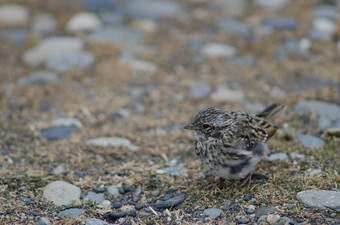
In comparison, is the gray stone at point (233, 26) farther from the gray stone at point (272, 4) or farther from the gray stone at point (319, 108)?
the gray stone at point (319, 108)

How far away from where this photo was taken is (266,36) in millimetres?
10555

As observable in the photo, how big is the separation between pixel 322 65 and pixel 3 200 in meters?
6.71

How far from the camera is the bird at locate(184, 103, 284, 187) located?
5410 mm

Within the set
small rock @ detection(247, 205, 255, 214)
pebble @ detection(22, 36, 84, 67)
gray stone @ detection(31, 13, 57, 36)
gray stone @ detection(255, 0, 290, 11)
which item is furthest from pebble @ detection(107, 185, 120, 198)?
gray stone @ detection(255, 0, 290, 11)

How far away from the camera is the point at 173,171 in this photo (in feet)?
20.3

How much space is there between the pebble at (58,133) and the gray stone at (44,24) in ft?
13.0

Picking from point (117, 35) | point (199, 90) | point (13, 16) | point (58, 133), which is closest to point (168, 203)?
point (58, 133)

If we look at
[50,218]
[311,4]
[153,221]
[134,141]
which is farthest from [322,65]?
[50,218]

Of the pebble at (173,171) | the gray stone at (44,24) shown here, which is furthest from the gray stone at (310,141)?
the gray stone at (44,24)

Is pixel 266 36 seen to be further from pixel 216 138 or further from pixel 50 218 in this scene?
pixel 50 218

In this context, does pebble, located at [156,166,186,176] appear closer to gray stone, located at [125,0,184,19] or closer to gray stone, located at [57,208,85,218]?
gray stone, located at [57,208,85,218]

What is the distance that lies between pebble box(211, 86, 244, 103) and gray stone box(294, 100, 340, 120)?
111 cm

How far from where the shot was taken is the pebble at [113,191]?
567cm

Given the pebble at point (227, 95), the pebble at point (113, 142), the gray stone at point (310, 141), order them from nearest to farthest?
1. the gray stone at point (310, 141)
2. the pebble at point (113, 142)
3. the pebble at point (227, 95)
